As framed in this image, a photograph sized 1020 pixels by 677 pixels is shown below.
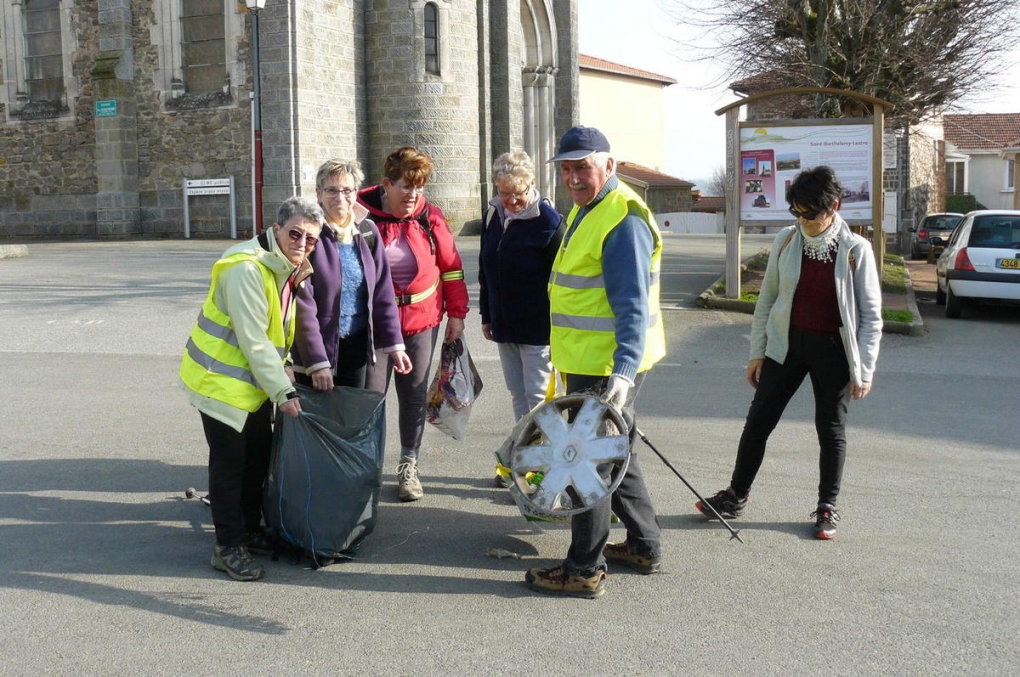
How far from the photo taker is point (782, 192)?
14164 mm

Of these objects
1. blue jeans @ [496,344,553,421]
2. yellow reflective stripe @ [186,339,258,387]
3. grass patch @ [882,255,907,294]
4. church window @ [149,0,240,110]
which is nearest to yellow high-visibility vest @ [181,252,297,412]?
yellow reflective stripe @ [186,339,258,387]

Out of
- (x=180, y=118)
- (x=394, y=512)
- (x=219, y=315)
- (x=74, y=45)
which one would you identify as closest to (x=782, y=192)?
(x=394, y=512)

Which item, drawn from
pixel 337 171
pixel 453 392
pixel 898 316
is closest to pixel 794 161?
pixel 898 316

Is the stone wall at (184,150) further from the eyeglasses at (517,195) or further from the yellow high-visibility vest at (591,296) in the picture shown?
the yellow high-visibility vest at (591,296)

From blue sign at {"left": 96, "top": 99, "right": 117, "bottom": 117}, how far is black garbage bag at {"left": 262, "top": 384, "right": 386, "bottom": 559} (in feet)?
78.2

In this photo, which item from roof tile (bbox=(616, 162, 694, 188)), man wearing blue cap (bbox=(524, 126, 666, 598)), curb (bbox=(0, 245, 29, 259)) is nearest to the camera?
man wearing blue cap (bbox=(524, 126, 666, 598))

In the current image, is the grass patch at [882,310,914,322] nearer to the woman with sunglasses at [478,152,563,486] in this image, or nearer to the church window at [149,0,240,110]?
the woman with sunglasses at [478,152,563,486]

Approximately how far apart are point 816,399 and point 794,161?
9425 millimetres

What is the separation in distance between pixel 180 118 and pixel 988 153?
50551 millimetres

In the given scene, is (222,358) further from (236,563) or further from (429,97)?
(429,97)

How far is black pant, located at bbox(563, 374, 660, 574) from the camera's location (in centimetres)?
443

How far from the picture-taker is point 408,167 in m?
5.64

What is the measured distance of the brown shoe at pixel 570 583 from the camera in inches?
175

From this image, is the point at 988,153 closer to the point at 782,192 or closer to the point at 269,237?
the point at 782,192
